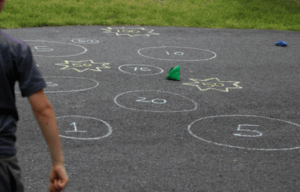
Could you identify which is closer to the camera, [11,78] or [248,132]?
[11,78]

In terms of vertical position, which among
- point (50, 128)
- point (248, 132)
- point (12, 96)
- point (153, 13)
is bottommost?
point (248, 132)

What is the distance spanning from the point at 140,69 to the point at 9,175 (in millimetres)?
5327

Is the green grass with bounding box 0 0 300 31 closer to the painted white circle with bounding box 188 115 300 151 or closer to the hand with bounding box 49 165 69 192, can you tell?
the painted white circle with bounding box 188 115 300 151

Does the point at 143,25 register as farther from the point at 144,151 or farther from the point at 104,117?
the point at 144,151

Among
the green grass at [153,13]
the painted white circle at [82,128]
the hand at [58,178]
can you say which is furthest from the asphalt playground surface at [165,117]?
the green grass at [153,13]

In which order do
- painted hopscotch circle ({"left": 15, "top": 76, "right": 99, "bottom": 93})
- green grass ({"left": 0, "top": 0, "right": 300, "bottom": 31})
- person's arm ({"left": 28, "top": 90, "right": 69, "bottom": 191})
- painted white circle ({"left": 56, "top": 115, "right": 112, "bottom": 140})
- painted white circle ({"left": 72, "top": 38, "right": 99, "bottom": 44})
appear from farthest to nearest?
green grass ({"left": 0, "top": 0, "right": 300, "bottom": 31})
painted white circle ({"left": 72, "top": 38, "right": 99, "bottom": 44})
painted hopscotch circle ({"left": 15, "top": 76, "right": 99, "bottom": 93})
painted white circle ({"left": 56, "top": 115, "right": 112, "bottom": 140})
person's arm ({"left": 28, "top": 90, "right": 69, "bottom": 191})

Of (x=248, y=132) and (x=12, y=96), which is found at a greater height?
(x=12, y=96)

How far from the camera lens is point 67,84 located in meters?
5.79

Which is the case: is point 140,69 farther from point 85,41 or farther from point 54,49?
point 85,41

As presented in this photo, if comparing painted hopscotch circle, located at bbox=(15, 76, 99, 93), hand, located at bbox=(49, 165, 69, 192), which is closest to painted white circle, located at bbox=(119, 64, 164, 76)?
painted hopscotch circle, located at bbox=(15, 76, 99, 93)

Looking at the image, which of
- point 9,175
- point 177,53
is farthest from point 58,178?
point 177,53

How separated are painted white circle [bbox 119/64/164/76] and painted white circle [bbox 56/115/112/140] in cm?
218

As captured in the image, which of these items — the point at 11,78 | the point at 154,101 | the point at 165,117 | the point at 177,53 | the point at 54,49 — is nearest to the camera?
the point at 11,78

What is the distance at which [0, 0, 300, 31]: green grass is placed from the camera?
10703 millimetres
